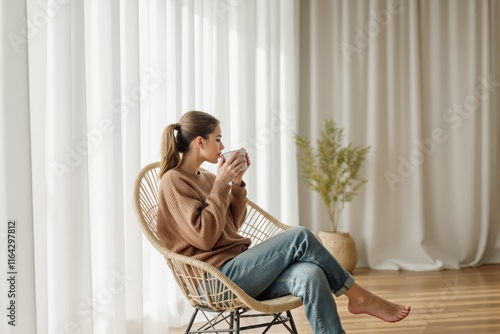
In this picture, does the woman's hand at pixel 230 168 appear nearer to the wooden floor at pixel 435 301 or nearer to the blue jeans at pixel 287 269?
the blue jeans at pixel 287 269

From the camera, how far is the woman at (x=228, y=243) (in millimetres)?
2084

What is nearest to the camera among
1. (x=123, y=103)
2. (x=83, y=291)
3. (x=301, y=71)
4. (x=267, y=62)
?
(x=83, y=291)

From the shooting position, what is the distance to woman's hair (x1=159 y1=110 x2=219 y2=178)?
2281mm

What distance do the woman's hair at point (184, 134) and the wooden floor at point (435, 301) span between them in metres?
1.07

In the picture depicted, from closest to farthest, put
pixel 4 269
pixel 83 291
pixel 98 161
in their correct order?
pixel 4 269 < pixel 83 291 < pixel 98 161

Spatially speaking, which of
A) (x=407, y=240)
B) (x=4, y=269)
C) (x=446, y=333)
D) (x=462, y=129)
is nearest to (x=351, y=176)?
(x=407, y=240)

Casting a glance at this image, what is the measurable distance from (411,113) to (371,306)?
2665mm

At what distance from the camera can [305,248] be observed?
2.16 metres

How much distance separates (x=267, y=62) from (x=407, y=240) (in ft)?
5.63

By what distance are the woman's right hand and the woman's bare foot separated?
59 centimetres

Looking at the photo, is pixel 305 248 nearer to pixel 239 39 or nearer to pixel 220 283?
pixel 220 283

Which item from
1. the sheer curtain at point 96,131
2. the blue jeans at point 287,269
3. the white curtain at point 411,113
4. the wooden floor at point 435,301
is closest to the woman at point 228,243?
the blue jeans at point 287,269

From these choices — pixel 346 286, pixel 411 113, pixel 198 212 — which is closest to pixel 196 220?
pixel 198 212

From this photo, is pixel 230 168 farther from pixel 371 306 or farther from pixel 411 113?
pixel 411 113
